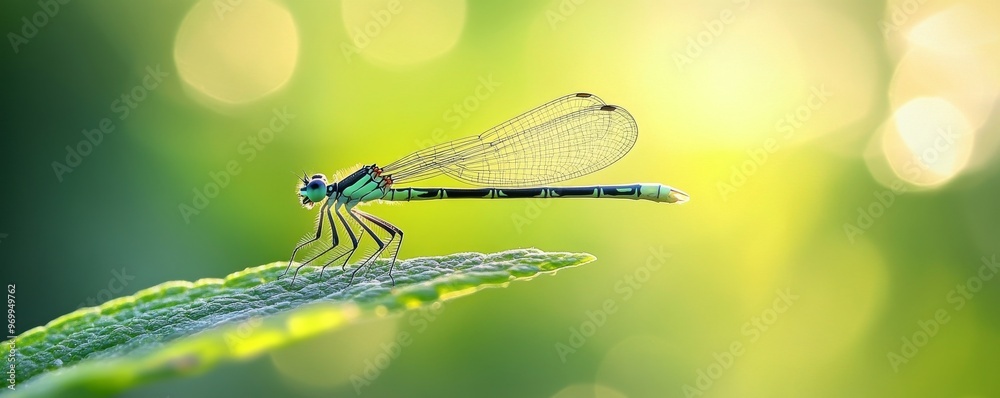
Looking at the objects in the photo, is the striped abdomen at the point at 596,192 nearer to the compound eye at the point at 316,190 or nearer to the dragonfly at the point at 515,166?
the dragonfly at the point at 515,166

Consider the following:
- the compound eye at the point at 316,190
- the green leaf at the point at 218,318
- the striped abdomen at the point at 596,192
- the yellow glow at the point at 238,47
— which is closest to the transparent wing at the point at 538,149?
the striped abdomen at the point at 596,192

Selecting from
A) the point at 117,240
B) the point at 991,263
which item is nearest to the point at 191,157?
the point at 117,240

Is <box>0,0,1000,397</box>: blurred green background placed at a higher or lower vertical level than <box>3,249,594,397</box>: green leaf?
higher

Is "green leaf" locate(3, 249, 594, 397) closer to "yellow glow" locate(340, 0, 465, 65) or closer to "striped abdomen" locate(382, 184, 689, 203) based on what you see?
"striped abdomen" locate(382, 184, 689, 203)

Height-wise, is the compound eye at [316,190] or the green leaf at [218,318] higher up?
the compound eye at [316,190]

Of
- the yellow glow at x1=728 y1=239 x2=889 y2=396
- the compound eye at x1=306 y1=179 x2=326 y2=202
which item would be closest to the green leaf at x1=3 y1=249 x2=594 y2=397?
the compound eye at x1=306 y1=179 x2=326 y2=202

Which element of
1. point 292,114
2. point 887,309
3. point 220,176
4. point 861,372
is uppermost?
point 292,114

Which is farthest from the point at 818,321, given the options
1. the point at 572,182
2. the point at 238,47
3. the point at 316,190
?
the point at 238,47

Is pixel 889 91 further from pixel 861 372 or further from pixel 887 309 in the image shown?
pixel 861 372
